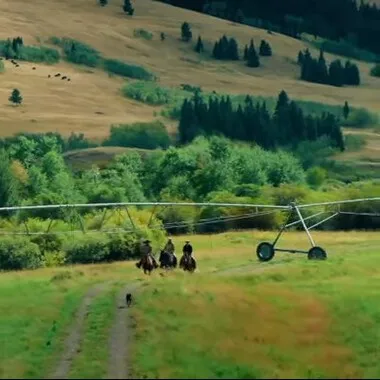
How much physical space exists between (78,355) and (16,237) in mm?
67444

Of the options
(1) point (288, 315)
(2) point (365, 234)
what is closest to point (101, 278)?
(1) point (288, 315)

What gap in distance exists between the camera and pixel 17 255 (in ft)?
373

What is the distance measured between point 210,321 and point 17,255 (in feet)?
191

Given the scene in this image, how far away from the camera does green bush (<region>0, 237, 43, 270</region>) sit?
112875 mm

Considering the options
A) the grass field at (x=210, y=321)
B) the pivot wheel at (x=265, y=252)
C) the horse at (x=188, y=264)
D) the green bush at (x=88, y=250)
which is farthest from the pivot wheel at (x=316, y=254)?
the green bush at (x=88, y=250)

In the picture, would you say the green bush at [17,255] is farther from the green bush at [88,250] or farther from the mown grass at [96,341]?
the mown grass at [96,341]

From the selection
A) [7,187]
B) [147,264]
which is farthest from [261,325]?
[7,187]

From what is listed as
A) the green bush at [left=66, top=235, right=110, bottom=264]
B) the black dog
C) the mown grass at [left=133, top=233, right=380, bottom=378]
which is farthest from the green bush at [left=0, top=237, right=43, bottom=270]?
the black dog

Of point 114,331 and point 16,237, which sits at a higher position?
point 114,331

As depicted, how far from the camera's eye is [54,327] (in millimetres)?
58156

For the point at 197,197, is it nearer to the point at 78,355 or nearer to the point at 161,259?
the point at 161,259

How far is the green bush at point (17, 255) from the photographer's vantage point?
112875 mm

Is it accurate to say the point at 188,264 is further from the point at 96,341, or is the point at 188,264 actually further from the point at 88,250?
the point at 88,250

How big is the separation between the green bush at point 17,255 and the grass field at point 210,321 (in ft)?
78.3
